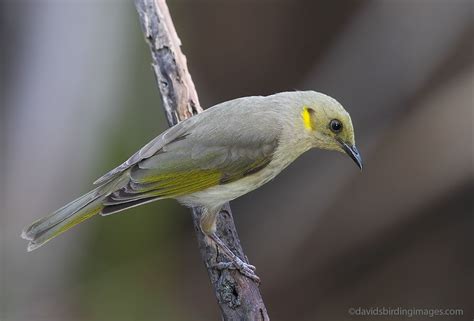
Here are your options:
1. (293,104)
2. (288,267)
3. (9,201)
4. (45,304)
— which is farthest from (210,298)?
(293,104)

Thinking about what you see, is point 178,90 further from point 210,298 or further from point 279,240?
point 210,298

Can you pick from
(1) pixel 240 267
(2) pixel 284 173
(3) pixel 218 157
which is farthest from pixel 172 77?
(2) pixel 284 173

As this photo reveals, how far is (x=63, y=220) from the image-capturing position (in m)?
4.36

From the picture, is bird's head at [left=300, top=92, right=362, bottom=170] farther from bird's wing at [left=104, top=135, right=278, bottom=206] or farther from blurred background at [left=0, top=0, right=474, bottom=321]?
blurred background at [left=0, top=0, right=474, bottom=321]

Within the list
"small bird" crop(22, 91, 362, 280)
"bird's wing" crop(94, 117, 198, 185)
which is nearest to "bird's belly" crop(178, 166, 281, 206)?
"small bird" crop(22, 91, 362, 280)

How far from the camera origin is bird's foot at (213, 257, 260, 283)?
14.3 ft

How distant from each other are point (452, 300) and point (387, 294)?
0.71 meters

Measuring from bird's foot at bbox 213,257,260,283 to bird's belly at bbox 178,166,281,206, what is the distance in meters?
0.39

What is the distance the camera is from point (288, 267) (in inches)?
313

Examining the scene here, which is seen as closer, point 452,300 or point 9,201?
point 9,201

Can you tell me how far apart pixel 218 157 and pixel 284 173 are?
3.61 meters

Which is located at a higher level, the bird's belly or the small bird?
the small bird

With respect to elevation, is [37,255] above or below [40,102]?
below

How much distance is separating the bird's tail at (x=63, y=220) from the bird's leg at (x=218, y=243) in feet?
2.15
